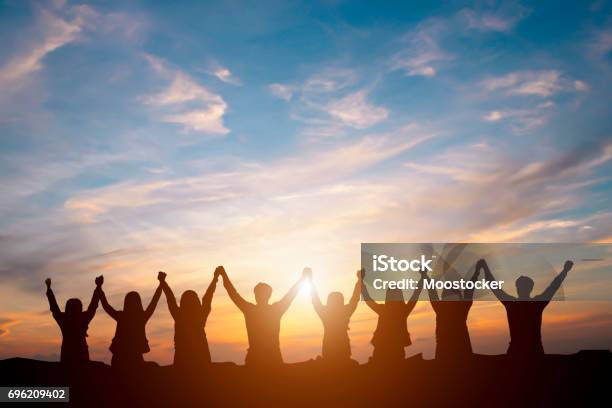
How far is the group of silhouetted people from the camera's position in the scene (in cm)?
1778

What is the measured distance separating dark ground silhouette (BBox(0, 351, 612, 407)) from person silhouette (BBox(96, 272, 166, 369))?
548 millimetres

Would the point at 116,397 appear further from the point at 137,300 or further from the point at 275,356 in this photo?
the point at 275,356

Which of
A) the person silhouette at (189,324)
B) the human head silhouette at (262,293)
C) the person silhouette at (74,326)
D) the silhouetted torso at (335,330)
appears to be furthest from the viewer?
the person silhouette at (74,326)

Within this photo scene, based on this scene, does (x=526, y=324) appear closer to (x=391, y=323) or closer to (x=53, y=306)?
(x=391, y=323)

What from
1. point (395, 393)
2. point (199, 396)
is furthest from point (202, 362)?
point (395, 393)

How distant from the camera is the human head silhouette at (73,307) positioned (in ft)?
61.8

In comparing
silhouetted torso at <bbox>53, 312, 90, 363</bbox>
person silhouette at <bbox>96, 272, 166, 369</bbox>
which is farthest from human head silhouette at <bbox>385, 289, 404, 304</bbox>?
silhouetted torso at <bbox>53, 312, 90, 363</bbox>

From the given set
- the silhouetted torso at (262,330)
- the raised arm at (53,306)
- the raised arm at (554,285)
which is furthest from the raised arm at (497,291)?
the raised arm at (53,306)

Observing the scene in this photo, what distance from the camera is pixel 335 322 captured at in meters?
18.1

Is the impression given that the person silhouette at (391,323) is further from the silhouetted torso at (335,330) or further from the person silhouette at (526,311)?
the person silhouette at (526,311)

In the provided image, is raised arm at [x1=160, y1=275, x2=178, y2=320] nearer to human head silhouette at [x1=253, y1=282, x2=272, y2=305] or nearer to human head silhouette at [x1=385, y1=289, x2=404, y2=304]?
human head silhouette at [x1=253, y1=282, x2=272, y2=305]

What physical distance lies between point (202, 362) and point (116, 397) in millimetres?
2512

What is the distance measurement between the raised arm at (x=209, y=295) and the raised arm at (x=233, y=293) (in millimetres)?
162

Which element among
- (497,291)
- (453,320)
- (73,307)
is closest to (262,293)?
(453,320)
